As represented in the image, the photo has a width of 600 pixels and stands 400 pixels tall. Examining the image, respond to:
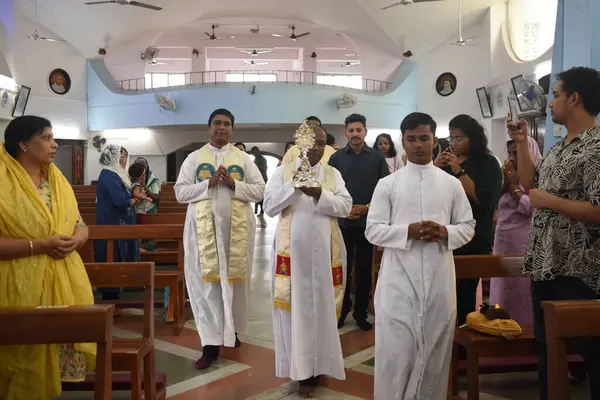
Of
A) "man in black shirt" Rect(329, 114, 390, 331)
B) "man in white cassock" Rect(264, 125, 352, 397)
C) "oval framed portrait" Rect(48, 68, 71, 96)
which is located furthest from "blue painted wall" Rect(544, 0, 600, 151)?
"oval framed portrait" Rect(48, 68, 71, 96)

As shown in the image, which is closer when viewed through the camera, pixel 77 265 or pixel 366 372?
pixel 77 265

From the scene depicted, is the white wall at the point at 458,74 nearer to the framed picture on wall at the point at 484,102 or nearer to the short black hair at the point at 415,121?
the framed picture on wall at the point at 484,102

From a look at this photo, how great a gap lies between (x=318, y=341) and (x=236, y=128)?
628 inches

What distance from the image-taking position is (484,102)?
13781 mm

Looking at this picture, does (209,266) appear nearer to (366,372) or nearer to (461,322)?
(366,372)

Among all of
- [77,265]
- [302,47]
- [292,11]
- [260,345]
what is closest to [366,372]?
[260,345]

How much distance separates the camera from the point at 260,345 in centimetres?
399

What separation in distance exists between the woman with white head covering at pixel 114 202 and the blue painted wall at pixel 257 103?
439 inches

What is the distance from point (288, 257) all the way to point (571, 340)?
1.45 meters

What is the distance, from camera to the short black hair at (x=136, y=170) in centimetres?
586

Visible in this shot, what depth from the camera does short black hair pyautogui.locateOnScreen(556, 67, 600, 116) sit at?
2.18 meters

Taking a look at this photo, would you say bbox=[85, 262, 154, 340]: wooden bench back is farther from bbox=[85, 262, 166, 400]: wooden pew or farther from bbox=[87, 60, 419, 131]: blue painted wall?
bbox=[87, 60, 419, 131]: blue painted wall

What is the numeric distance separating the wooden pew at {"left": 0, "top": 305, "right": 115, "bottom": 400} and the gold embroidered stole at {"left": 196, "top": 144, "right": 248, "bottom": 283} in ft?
5.96

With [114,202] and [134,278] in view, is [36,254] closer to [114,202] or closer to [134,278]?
[134,278]
